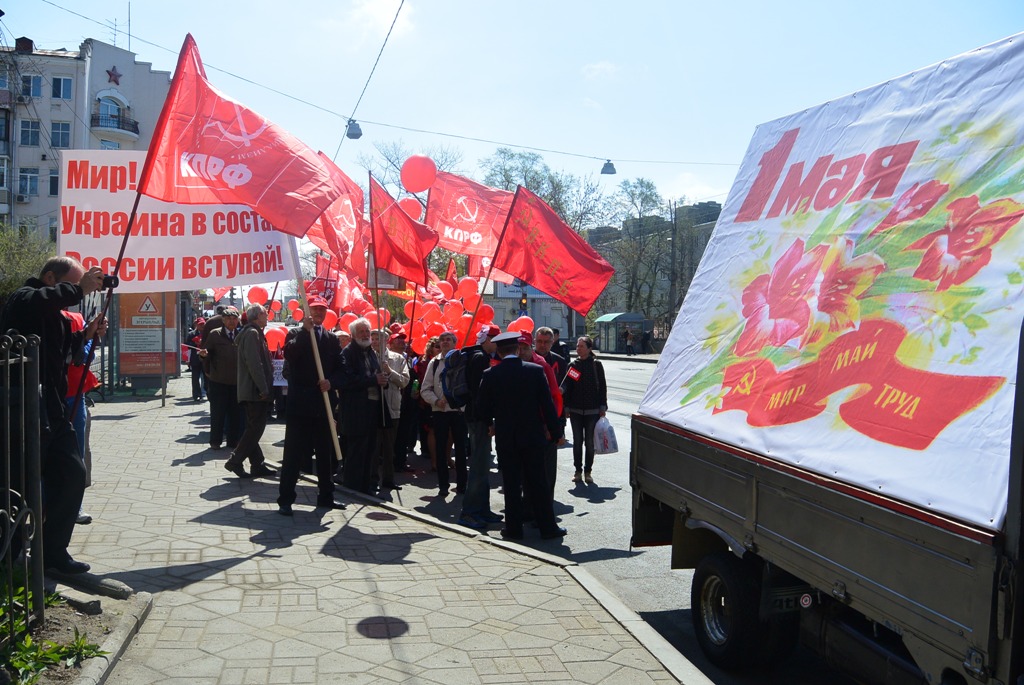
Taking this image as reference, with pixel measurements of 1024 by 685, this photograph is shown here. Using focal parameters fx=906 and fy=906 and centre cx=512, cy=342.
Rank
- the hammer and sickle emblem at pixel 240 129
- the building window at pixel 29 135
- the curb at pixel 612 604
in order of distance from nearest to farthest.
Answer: the curb at pixel 612 604 → the hammer and sickle emblem at pixel 240 129 → the building window at pixel 29 135

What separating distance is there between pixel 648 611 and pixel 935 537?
325 cm

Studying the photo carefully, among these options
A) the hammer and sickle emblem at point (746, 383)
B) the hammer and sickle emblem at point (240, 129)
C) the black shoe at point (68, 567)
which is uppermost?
the hammer and sickle emblem at point (240, 129)

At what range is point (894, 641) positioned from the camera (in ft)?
12.6

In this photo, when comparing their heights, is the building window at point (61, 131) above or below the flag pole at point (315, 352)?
above

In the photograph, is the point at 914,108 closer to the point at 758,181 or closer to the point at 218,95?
the point at 758,181

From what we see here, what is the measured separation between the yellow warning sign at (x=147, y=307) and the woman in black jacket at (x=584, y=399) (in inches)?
520

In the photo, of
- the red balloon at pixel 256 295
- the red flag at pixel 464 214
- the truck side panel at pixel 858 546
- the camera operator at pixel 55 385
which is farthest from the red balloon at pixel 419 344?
the red balloon at pixel 256 295

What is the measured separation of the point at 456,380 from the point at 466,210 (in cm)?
558

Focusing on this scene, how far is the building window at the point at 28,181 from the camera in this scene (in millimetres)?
62812

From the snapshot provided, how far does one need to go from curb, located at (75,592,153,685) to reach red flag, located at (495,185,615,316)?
5.99 meters

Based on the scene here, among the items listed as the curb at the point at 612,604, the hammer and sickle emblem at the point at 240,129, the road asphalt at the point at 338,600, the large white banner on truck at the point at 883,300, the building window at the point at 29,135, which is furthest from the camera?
the building window at the point at 29,135

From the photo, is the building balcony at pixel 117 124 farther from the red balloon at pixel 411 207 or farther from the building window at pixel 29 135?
the red balloon at pixel 411 207

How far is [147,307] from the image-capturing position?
20.8 meters

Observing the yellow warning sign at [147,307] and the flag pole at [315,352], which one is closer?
the flag pole at [315,352]
